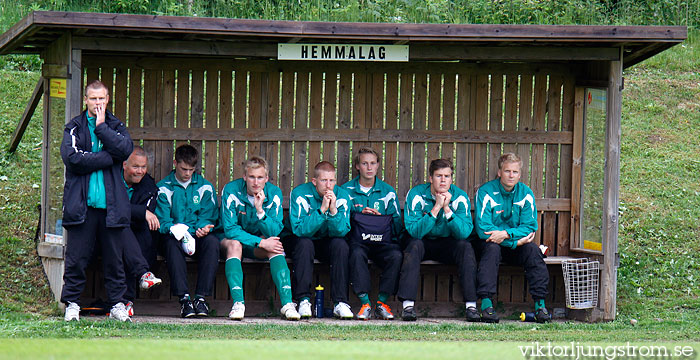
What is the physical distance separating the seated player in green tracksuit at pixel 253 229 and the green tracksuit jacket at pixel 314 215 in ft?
0.51

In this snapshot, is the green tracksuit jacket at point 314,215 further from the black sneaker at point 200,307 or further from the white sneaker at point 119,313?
the white sneaker at point 119,313

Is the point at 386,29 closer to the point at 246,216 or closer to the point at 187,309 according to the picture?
the point at 246,216

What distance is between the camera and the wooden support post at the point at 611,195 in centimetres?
906

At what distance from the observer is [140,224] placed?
8.69 meters

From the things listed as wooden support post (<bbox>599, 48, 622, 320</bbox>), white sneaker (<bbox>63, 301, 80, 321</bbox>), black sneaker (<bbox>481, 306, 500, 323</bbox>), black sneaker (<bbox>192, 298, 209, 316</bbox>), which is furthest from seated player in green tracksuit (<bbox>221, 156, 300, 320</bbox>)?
wooden support post (<bbox>599, 48, 622, 320</bbox>)

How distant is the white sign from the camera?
879 cm

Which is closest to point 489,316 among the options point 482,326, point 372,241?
point 482,326

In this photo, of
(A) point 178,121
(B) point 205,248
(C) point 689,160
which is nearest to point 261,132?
(A) point 178,121

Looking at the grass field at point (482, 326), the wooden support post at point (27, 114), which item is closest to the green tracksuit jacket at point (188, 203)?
the grass field at point (482, 326)

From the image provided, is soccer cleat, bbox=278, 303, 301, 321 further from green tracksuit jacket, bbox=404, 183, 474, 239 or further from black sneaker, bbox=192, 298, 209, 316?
green tracksuit jacket, bbox=404, 183, 474, 239

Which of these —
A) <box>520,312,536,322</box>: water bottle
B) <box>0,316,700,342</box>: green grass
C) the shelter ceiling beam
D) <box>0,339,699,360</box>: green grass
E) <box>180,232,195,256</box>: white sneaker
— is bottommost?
<box>520,312,536,322</box>: water bottle

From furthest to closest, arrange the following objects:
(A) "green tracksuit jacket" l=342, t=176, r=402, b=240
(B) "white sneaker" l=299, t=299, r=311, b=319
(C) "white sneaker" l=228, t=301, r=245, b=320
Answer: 1. (A) "green tracksuit jacket" l=342, t=176, r=402, b=240
2. (B) "white sneaker" l=299, t=299, r=311, b=319
3. (C) "white sneaker" l=228, t=301, r=245, b=320

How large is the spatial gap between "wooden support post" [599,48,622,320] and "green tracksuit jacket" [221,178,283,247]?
125 inches

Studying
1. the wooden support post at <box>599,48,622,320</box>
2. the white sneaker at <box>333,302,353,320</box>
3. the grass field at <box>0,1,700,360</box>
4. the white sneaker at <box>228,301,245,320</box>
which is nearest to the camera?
the grass field at <box>0,1,700,360</box>
